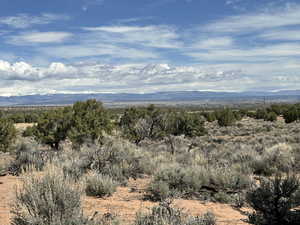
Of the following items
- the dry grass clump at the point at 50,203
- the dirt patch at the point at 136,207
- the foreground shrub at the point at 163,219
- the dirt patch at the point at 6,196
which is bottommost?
the dirt patch at the point at 136,207

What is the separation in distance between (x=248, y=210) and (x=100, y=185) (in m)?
4.52

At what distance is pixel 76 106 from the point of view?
23.1 m

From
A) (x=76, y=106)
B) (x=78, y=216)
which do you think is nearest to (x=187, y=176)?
(x=78, y=216)

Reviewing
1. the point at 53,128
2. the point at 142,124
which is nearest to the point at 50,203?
the point at 53,128

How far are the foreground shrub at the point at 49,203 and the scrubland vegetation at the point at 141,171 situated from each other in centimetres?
2

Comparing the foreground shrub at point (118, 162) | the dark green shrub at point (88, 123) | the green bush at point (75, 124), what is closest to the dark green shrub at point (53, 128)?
the green bush at point (75, 124)

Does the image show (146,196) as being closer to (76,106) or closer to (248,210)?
(248,210)

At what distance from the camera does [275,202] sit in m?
7.38

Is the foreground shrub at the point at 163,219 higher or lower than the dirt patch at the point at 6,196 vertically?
higher

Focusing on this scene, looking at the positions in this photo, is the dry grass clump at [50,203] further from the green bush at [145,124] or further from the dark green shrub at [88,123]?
the green bush at [145,124]

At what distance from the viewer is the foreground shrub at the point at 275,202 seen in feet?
23.5

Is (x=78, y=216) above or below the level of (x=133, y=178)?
above

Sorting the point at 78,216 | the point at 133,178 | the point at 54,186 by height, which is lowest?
the point at 133,178

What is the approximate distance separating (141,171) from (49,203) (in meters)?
9.16
